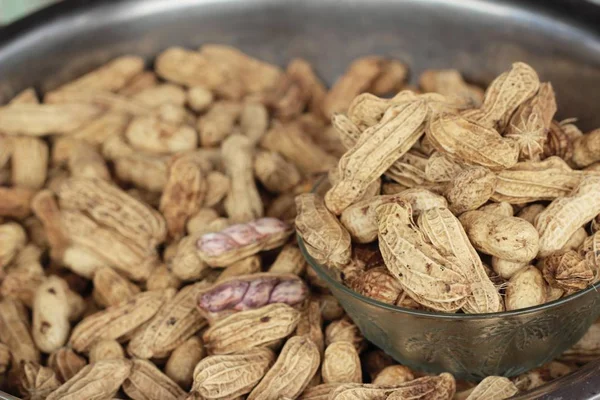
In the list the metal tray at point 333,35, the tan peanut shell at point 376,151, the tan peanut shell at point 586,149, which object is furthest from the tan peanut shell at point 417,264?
the metal tray at point 333,35

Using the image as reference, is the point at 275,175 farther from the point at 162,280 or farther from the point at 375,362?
the point at 375,362

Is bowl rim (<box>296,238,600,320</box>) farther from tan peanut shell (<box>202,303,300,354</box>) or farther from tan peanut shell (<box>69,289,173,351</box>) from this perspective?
tan peanut shell (<box>69,289,173,351</box>)

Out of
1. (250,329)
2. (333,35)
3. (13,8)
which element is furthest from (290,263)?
(13,8)

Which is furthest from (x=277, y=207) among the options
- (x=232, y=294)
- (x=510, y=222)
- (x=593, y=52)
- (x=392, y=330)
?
(x=593, y=52)

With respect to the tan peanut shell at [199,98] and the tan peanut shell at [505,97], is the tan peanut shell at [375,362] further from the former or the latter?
the tan peanut shell at [199,98]

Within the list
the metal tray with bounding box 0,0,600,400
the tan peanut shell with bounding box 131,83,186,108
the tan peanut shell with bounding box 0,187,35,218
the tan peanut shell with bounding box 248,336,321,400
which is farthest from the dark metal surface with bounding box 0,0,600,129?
the tan peanut shell with bounding box 248,336,321,400

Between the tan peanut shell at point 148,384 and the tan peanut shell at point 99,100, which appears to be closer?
the tan peanut shell at point 148,384
